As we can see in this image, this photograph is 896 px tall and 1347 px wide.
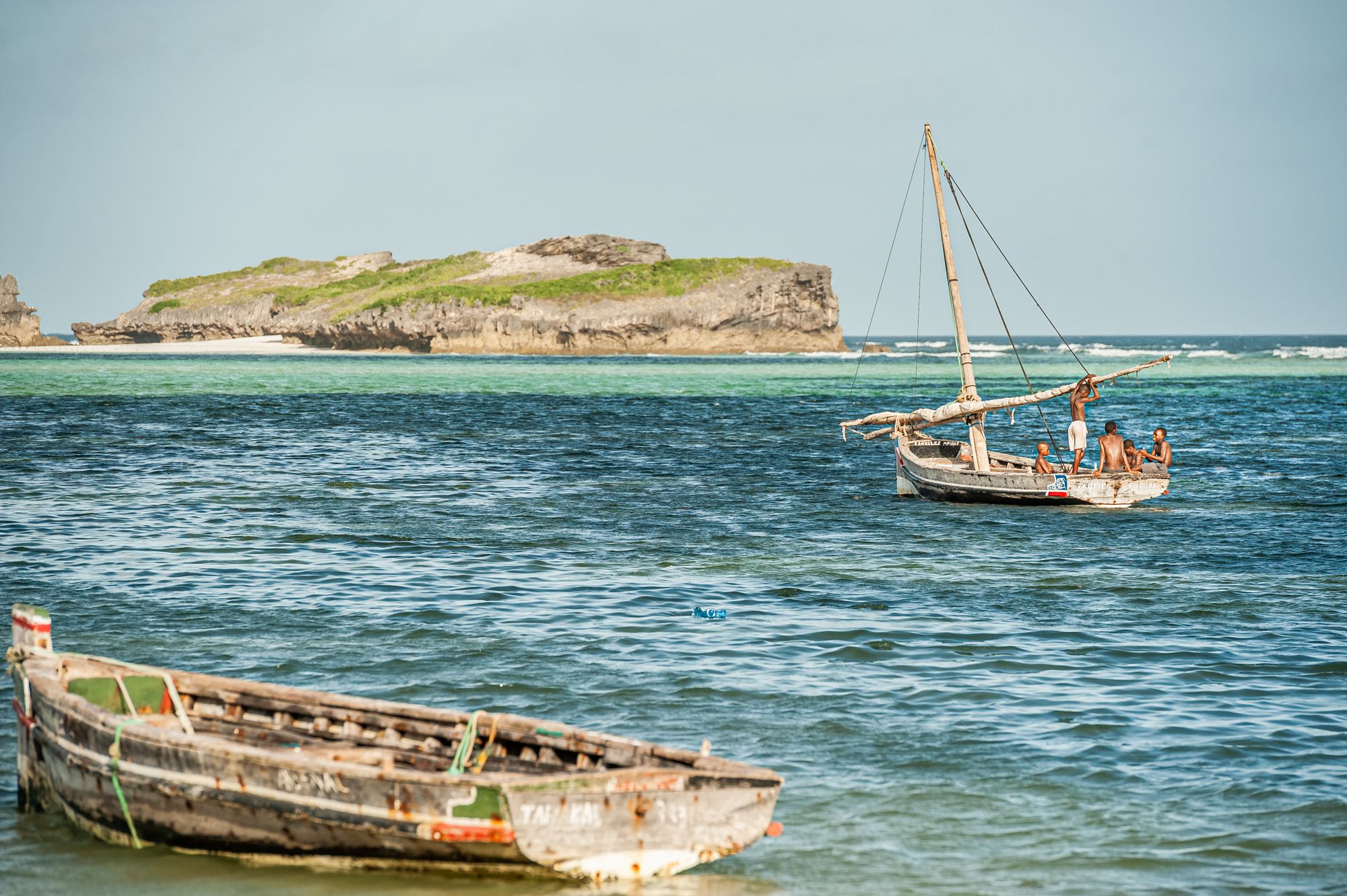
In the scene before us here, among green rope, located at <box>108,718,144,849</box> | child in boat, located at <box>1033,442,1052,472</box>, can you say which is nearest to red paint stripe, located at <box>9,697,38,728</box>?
green rope, located at <box>108,718,144,849</box>

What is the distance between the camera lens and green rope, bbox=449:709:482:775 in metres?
9.61

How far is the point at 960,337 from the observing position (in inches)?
1339

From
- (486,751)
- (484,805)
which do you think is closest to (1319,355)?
(486,751)

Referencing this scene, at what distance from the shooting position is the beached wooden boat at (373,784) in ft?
28.6

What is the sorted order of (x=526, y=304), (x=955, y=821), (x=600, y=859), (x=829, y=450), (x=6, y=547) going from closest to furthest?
(x=600, y=859), (x=955, y=821), (x=6, y=547), (x=829, y=450), (x=526, y=304)

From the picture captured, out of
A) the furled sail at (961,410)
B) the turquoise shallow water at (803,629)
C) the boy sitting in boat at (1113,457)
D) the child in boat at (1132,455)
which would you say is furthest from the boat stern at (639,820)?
the child in boat at (1132,455)

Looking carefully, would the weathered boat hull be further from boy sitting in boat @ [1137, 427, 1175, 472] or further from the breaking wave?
the breaking wave

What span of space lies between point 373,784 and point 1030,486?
76.0ft

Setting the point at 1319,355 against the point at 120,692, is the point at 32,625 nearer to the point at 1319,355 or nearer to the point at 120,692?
the point at 120,692

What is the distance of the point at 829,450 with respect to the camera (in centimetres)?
4481

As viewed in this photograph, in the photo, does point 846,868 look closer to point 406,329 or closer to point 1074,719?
point 1074,719

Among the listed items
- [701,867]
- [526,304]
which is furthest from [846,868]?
[526,304]

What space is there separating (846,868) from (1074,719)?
4347 mm

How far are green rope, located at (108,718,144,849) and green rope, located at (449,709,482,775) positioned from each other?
2.35m
